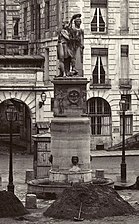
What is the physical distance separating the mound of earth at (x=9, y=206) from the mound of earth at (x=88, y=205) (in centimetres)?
84

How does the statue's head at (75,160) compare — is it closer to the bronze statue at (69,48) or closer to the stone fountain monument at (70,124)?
the stone fountain monument at (70,124)

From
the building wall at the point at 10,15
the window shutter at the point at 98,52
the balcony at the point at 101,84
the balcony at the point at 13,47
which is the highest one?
the building wall at the point at 10,15

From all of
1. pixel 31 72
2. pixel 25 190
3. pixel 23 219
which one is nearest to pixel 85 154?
pixel 25 190

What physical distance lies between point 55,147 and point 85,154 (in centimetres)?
116

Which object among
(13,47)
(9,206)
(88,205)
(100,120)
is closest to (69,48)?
(88,205)

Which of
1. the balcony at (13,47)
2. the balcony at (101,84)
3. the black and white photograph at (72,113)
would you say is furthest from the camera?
the balcony at (13,47)

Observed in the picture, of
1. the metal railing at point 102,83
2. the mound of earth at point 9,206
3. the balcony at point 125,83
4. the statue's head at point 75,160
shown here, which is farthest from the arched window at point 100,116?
the mound of earth at point 9,206

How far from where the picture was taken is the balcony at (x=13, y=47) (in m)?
62.6

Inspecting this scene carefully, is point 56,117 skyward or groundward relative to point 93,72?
groundward

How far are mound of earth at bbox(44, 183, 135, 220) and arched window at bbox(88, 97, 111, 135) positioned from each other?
89.9 ft

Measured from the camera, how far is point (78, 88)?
3141cm

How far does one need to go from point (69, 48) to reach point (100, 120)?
2317 cm

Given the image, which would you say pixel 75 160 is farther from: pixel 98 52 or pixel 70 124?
pixel 98 52

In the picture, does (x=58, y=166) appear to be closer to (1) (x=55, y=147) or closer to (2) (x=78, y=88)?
(1) (x=55, y=147)
